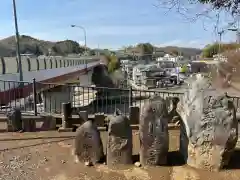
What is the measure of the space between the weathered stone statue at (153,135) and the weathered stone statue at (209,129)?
48cm

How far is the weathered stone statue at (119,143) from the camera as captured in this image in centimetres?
614

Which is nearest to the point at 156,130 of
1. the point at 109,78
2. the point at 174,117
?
the point at 174,117

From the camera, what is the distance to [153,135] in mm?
6152

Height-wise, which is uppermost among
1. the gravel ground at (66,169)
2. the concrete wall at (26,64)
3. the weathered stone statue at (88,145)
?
the concrete wall at (26,64)

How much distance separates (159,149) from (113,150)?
2.99ft

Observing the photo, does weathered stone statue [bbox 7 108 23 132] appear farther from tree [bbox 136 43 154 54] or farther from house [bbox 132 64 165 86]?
tree [bbox 136 43 154 54]

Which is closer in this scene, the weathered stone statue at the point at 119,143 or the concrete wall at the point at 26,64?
the weathered stone statue at the point at 119,143

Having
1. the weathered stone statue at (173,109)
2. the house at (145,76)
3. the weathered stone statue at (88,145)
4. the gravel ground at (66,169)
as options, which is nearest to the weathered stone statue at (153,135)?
the gravel ground at (66,169)

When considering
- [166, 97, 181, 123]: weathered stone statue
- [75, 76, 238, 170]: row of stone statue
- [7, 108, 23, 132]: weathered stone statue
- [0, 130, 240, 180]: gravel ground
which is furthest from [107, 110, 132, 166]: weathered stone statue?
[7, 108, 23, 132]: weathered stone statue

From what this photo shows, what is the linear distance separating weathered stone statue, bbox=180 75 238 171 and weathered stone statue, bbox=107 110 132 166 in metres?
1.18

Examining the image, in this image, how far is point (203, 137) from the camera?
19.5 ft

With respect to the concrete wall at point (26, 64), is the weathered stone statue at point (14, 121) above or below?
below

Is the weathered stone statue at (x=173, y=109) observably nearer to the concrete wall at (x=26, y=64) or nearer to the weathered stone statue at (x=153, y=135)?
the weathered stone statue at (x=153, y=135)

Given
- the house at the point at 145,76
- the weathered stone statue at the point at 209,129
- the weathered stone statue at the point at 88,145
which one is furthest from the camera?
the house at the point at 145,76
